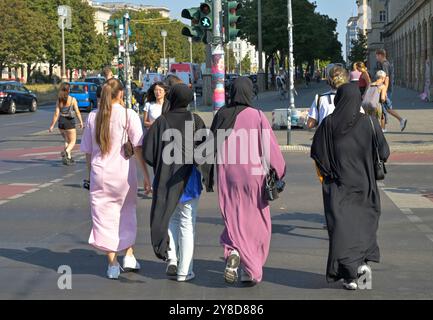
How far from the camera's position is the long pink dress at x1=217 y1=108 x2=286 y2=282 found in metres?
6.84

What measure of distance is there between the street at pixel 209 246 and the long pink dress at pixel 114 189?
39cm

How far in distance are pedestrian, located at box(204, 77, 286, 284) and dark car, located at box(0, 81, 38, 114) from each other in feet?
117

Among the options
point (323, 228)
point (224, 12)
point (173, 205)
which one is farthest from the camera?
point (224, 12)

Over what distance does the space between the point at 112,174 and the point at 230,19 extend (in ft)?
37.7

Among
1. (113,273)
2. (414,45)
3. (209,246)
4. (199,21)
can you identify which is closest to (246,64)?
(414,45)

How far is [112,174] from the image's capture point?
723cm

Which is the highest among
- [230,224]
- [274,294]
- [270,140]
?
[270,140]

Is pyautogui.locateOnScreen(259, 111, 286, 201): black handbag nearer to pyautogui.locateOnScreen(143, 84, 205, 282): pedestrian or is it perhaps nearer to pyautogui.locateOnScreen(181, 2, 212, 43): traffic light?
pyautogui.locateOnScreen(143, 84, 205, 282): pedestrian

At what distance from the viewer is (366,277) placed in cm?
682

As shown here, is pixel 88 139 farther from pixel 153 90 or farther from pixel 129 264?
pixel 153 90

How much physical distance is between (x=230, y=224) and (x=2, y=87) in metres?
37.0

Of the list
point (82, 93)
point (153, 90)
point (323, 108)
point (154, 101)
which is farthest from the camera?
point (82, 93)

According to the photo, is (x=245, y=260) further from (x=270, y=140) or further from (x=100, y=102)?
(x=100, y=102)

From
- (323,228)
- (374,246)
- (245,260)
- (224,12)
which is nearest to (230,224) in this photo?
(245,260)
